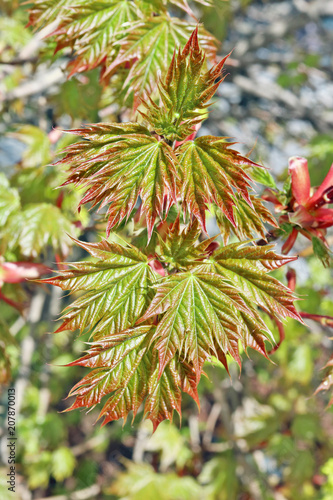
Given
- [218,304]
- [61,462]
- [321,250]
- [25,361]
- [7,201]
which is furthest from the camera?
[61,462]

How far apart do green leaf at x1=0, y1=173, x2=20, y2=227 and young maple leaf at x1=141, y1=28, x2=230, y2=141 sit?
85 cm

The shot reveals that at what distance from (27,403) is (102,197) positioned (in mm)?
2540

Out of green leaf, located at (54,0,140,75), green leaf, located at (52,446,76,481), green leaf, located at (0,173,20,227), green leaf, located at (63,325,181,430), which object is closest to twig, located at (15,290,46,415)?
green leaf, located at (52,446,76,481)

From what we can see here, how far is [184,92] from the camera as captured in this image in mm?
693

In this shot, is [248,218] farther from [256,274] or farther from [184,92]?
[184,92]

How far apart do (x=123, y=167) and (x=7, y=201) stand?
88 centimetres

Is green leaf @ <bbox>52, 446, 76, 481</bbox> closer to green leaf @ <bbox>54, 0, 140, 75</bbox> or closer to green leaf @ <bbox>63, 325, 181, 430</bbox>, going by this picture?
green leaf @ <bbox>63, 325, 181, 430</bbox>

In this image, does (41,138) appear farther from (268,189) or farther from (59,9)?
(268,189)

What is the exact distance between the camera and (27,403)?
2811 millimetres

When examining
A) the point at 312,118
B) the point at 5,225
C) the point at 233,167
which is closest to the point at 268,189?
the point at 233,167

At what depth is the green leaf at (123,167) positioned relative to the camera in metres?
0.69

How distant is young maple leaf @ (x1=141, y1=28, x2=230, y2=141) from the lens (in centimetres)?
67

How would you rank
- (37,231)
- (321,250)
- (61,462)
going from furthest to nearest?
(61,462) → (37,231) → (321,250)

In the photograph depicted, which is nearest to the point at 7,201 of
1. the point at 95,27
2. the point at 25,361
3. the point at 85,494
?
the point at 95,27
